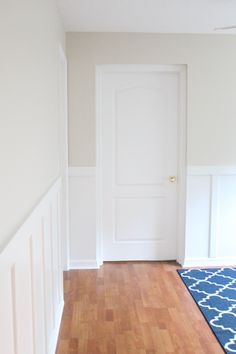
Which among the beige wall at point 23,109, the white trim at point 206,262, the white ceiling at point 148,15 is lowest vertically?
the white trim at point 206,262

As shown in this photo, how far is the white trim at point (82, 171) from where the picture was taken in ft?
13.2

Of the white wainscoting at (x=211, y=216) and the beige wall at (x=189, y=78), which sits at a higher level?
the beige wall at (x=189, y=78)

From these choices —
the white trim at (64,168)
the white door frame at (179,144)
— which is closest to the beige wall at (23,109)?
the white trim at (64,168)

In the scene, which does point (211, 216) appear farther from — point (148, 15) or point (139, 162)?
point (148, 15)

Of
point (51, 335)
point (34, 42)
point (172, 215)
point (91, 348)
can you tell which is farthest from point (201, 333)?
point (34, 42)

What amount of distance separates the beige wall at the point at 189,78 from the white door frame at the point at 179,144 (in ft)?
0.21

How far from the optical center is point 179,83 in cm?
411

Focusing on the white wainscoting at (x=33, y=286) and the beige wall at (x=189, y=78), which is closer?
the white wainscoting at (x=33, y=286)

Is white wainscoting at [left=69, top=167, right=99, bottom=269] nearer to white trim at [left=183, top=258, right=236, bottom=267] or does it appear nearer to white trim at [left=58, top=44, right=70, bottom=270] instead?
white trim at [left=58, top=44, right=70, bottom=270]

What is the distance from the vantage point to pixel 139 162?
4.20 m

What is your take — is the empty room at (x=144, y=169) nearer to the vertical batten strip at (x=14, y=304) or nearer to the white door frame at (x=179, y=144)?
the white door frame at (x=179, y=144)

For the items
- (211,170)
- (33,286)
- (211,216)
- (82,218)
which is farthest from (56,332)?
(211,170)

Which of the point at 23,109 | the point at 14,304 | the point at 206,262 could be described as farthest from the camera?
the point at 206,262

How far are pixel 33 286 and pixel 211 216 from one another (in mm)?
2717
